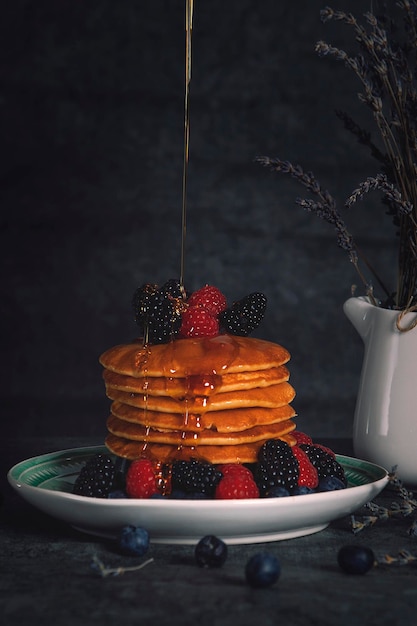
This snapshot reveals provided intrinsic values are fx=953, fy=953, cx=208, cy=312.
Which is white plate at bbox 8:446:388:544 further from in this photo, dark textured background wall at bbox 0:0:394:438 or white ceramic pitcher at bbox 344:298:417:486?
dark textured background wall at bbox 0:0:394:438

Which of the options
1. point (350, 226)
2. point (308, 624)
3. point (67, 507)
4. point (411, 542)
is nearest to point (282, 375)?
point (411, 542)

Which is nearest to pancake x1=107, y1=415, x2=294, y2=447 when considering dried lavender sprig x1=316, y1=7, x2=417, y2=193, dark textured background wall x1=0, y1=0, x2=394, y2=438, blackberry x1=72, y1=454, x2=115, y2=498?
blackberry x1=72, y1=454, x2=115, y2=498

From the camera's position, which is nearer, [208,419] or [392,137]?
[208,419]

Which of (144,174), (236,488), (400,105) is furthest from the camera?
(144,174)

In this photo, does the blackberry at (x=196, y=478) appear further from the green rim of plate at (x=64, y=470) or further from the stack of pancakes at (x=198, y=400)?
the green rim of plate at (x=64, y=470)

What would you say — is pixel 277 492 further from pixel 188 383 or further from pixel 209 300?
pixel 209 300

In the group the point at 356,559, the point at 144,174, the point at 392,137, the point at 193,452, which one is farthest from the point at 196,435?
the point at 144,174

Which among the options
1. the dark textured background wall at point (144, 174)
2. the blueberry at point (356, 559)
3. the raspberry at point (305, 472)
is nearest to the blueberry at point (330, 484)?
the raspberry at point (305, 472)
